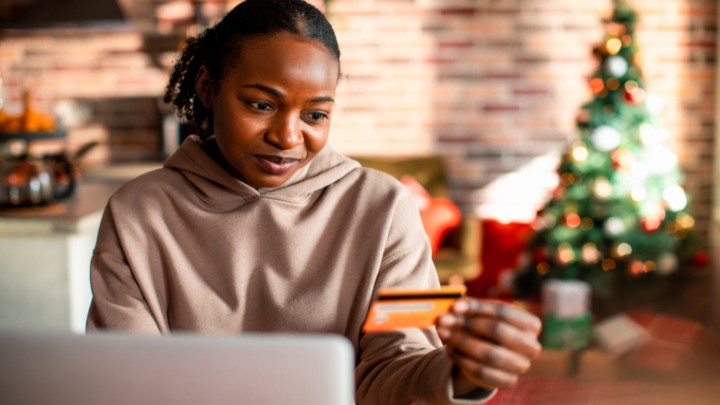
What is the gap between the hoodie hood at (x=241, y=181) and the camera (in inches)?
49.9

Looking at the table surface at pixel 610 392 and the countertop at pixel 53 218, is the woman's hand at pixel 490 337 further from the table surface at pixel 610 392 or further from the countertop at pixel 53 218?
the table surface at pixel 610 392

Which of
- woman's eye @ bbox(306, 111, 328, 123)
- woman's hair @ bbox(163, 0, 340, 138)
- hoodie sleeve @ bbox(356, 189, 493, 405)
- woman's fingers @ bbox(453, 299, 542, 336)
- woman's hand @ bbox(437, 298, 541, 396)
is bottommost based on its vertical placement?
hoodie sleeve @ bbox(356, 189, 493, 405)

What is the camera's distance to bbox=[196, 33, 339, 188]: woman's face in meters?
1.11

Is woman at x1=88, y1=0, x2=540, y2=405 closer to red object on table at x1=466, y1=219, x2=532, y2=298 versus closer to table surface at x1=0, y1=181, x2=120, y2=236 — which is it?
table surface at x1=0, y1=181, x2=120, y2=236

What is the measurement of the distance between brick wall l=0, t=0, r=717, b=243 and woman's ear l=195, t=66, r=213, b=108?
3192 mm

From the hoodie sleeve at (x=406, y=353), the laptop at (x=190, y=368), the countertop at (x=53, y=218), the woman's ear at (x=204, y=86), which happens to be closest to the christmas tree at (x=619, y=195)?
the countertop at (x=53, y=218)

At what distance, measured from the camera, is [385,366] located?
1149 mm

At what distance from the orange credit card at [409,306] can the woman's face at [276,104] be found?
0.38 metres

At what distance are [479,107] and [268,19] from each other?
348 centimetres

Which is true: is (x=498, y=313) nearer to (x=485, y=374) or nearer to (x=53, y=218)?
(x=485, y=374)

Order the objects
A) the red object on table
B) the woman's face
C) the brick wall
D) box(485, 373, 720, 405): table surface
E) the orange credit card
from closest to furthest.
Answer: the orange credit card
the woman's face
box(485, 373, 720, 405): table surface
the red object on table
the brick wall

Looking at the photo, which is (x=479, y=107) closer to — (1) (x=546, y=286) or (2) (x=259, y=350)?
(1) (x=546, y=286)

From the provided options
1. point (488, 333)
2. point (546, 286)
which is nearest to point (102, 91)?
point (546, 286)

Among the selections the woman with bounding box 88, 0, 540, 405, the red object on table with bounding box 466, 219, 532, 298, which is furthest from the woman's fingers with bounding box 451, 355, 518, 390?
the red object on table with bounding box 466, 219, 532, 298
